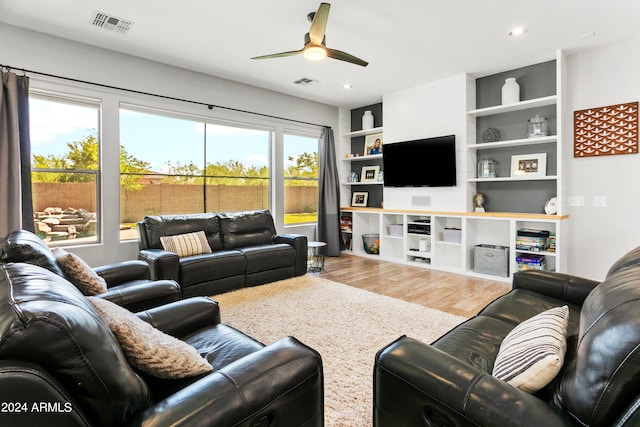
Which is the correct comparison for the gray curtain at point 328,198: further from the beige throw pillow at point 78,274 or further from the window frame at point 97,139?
the beige throw pillow at point 78,274

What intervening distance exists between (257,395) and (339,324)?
78.7 inches

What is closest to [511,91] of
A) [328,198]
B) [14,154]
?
[328,198]

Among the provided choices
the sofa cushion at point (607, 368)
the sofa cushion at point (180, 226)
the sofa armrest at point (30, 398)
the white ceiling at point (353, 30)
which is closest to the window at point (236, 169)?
the sofa cushion at point (180, 226)

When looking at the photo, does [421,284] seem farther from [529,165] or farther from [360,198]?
[360,198]

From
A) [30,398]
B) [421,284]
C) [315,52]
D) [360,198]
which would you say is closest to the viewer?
[30,398]

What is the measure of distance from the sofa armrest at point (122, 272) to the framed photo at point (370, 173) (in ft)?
14.5

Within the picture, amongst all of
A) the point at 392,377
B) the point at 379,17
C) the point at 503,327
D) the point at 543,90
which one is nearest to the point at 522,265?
the point at 543,90

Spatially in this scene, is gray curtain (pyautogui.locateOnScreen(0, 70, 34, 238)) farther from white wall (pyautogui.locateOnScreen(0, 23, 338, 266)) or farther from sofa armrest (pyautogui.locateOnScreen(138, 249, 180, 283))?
sofa armrest (pyautogui.locateOnScreen(138, 249, 180, 283))

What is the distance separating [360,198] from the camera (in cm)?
681

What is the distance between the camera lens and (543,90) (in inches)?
177

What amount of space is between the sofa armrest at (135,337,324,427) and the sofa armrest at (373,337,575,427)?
0.26m

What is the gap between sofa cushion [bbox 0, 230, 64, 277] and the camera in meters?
1.62

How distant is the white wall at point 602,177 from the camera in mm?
3932

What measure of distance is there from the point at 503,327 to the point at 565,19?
3.31 metres
